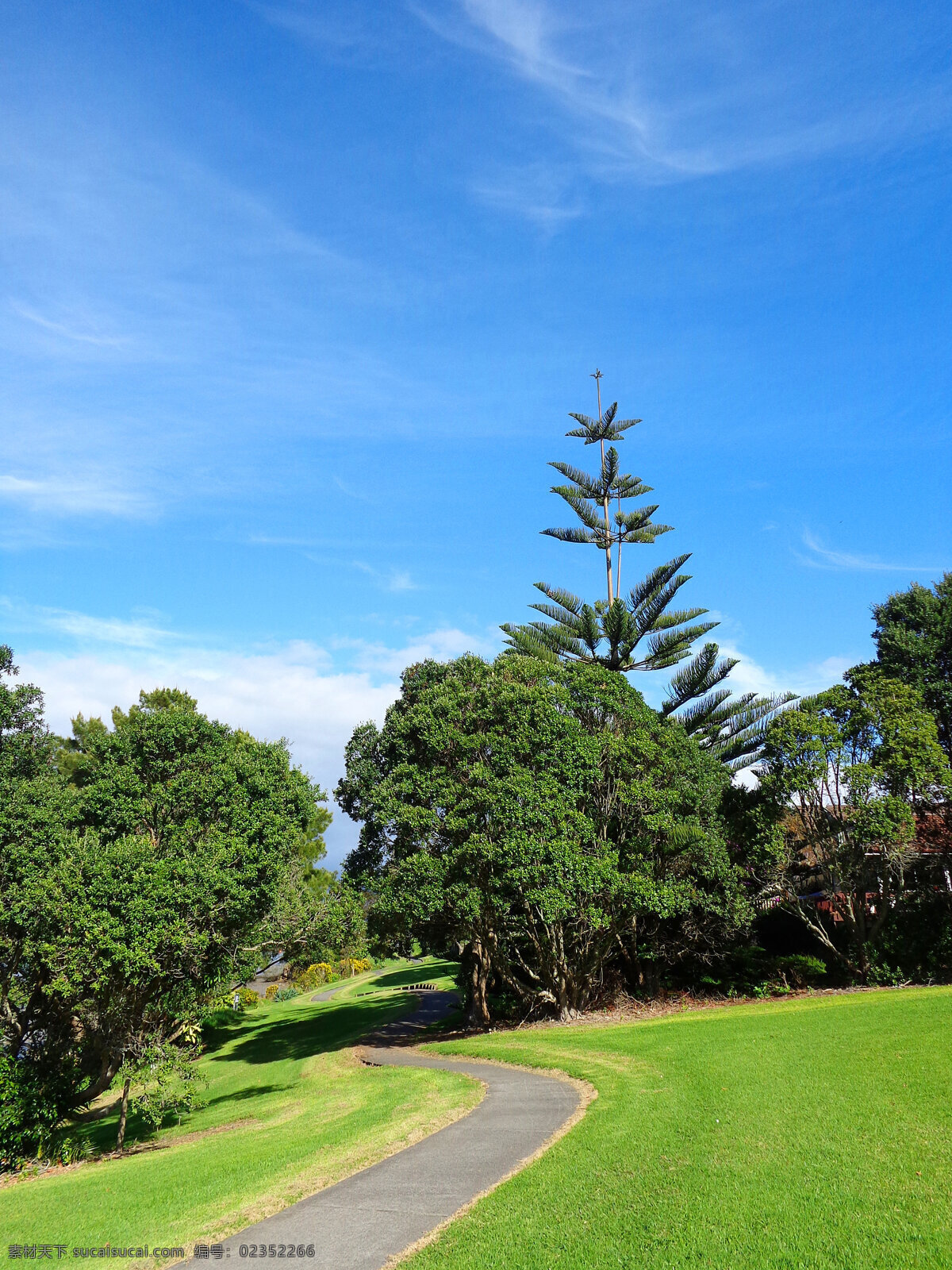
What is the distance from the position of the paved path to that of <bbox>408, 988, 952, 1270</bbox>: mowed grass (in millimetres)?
372

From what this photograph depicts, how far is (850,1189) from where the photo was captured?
6.09 meters

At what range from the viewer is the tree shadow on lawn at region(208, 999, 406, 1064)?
23.5 m

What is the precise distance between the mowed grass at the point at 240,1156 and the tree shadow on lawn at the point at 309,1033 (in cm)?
231

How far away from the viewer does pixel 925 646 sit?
94.3 feet

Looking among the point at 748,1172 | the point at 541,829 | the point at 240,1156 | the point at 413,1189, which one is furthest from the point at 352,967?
the point at 748,1172

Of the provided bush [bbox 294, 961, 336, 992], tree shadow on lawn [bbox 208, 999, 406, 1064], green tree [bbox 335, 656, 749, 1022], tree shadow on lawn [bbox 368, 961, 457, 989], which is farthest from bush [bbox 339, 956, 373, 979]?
green tree [bbox 335, 656, 749, 1022]

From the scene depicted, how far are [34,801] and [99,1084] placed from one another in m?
5.83

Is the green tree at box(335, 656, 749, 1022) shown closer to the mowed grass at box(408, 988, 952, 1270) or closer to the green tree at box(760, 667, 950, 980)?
the green tree at box(760, 667, 950, 980)

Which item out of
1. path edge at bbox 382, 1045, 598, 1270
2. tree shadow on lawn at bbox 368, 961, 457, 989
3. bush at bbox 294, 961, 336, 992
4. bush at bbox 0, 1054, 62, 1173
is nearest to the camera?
path edge at bbox 382, 1045, 598, 1270

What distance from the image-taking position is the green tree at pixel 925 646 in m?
28.2

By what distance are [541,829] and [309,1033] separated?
12.7 metres

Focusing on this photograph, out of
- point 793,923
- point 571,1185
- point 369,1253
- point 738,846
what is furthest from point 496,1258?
point 793,923

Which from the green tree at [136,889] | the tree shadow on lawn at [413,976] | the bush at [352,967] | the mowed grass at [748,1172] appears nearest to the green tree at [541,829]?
the green tree at [136,889]

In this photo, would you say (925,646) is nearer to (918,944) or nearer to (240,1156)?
(918,944)
